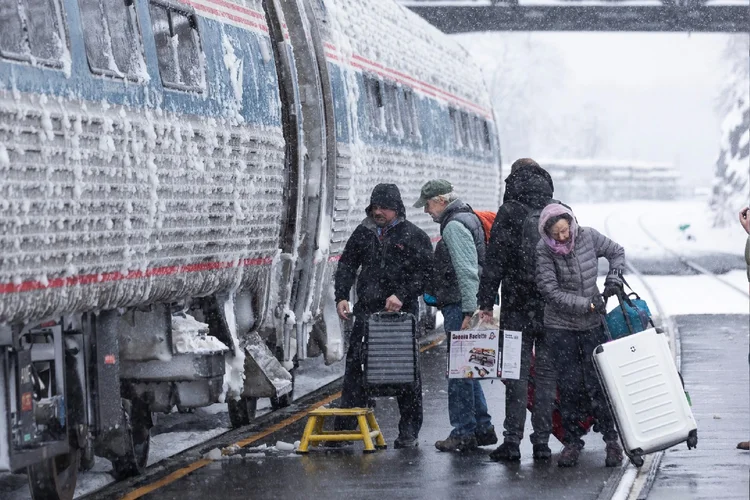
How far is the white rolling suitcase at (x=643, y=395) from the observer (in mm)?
9930

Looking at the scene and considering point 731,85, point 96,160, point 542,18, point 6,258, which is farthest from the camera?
point 731,85

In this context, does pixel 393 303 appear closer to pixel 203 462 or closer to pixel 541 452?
pixel 541 452

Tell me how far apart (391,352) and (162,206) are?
249cm

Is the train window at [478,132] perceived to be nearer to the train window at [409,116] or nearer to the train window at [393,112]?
the train window at [409,116]

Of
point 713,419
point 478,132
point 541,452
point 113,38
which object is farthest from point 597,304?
point 478,132

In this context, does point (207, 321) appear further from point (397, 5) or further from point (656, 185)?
point (656, 185)

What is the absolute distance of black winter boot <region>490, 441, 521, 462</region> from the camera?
34.7 ft

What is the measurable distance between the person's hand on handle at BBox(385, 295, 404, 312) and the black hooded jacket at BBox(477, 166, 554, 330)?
68 cm

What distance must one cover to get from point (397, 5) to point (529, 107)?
87.4m

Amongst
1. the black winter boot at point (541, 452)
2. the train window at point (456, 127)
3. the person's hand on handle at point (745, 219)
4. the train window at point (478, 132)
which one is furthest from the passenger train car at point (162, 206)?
the train window at point (478, 132)

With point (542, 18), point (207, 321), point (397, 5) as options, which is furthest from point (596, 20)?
point (207, 321)

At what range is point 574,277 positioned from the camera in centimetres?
1022

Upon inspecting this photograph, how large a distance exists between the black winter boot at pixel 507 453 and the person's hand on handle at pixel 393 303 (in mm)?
1241

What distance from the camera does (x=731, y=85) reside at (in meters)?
74.3
